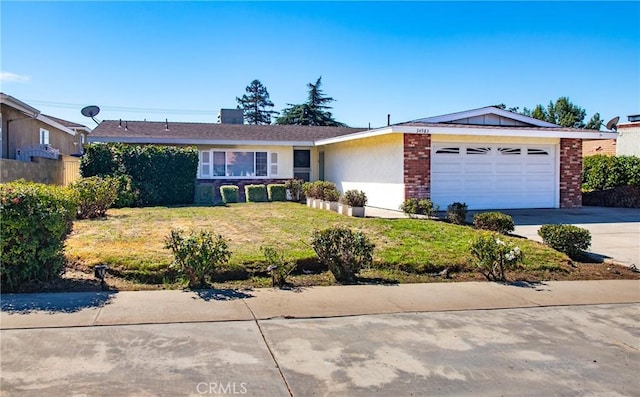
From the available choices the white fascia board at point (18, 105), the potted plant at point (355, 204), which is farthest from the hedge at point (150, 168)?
the potted plant at point (355, 204)

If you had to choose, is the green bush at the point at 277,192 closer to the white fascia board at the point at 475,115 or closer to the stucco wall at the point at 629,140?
the white fascia board at the point at 475,115

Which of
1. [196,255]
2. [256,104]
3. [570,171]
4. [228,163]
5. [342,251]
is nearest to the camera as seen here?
[196,255]

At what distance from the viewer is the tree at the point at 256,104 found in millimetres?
60594

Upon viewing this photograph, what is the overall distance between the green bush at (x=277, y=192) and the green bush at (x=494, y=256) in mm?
13096

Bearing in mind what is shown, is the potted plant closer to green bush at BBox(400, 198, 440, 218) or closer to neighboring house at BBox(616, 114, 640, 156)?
green bush at BBox(400, 198, 440, 218)

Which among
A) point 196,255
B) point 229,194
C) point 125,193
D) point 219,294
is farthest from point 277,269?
point 229,194

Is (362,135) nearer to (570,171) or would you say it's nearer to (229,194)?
(229,194)

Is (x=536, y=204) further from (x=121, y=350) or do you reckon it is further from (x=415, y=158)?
(x=121, y=350)

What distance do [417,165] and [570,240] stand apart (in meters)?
6.80

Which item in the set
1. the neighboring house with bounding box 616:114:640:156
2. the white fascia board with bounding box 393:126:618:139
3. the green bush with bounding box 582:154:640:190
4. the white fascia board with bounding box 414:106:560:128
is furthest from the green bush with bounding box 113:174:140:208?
the neighboring house with bounding box 616:114:640:156

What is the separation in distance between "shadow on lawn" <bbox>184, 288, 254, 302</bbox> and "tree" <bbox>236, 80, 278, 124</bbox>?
54781 mm

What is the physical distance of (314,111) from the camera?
163 feet

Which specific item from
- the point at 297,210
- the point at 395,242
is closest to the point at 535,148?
the point at 297,210

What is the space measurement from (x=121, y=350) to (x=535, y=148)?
642 inches
